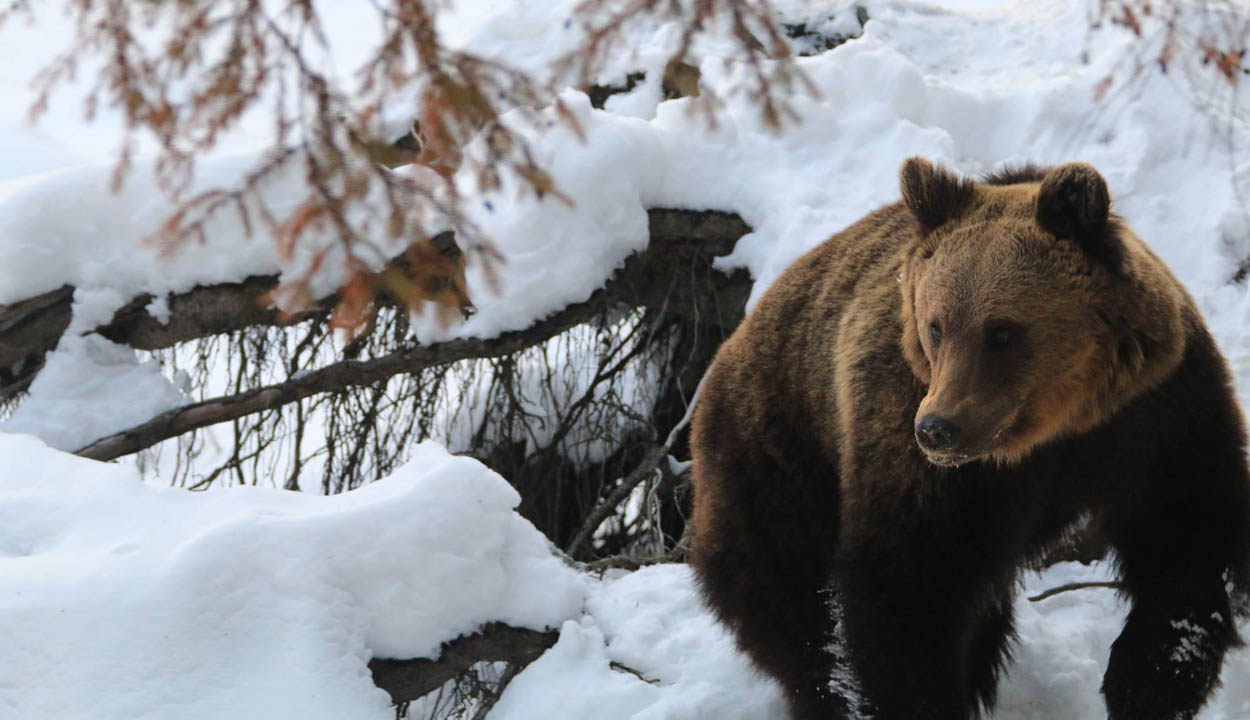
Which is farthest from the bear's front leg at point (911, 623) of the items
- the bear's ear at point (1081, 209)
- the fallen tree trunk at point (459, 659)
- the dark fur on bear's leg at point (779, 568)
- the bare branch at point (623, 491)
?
the bare branch at point (623, 491)

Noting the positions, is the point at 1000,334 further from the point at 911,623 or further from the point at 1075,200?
the point at 911,623

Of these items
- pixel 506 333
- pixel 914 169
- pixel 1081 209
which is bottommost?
pixel 506 333

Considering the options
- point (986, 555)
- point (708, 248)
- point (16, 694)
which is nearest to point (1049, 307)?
point (986, 555)

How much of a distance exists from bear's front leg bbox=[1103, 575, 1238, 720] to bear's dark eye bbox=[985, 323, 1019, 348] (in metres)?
0.84

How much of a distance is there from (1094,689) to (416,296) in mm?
2610

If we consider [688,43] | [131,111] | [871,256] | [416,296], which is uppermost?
[131,111]

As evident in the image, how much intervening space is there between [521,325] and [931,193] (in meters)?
2.62

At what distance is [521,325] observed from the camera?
5449 millimetres

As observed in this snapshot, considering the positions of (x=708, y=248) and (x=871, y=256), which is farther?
(x=708, y=248)

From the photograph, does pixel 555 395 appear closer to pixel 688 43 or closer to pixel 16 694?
pixel 16 694

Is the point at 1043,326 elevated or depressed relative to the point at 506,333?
elevated

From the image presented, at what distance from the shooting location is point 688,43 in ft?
7.41

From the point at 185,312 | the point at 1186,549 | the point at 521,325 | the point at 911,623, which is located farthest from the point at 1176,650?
the point at 185,312

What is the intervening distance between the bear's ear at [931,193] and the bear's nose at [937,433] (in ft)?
2.15
